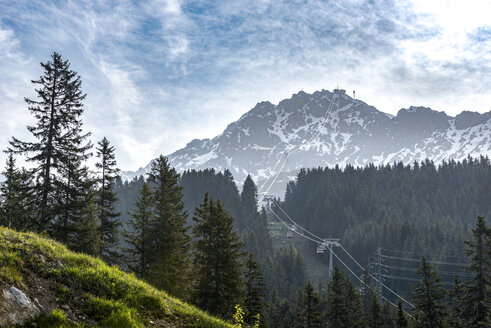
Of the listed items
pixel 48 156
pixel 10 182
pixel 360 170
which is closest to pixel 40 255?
pixel 48 156

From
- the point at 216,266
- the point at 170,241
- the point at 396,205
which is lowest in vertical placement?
the point at 216,266

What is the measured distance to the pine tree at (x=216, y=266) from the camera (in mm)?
26688

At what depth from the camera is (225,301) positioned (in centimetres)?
2680

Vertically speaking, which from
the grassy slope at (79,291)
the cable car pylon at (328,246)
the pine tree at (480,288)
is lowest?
the cable car pylon at (328,246)

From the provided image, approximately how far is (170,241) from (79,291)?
20785 millimetres

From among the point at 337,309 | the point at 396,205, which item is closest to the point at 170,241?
the point at 337,309

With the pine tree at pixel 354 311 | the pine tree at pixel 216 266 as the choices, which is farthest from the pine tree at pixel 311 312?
the pine tree at pixel 216 266

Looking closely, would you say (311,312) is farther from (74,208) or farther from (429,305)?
(74,208)

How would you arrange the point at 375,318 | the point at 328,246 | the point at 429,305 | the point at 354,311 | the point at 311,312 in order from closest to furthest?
the point at 429,305, the point at 311,312, the point at 375,318, the point at 354,311, the point at 328,246

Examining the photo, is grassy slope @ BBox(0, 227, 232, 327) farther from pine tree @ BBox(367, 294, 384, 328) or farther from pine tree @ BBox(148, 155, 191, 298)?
pine tree @ BBox(367, 294, 384, 328)

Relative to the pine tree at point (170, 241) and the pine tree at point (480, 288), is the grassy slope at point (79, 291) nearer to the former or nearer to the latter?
the pine tree at point (170, 241)

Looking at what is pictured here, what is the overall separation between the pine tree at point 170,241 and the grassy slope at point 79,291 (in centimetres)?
1733

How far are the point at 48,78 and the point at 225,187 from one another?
134m

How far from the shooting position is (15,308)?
679 centimetres
